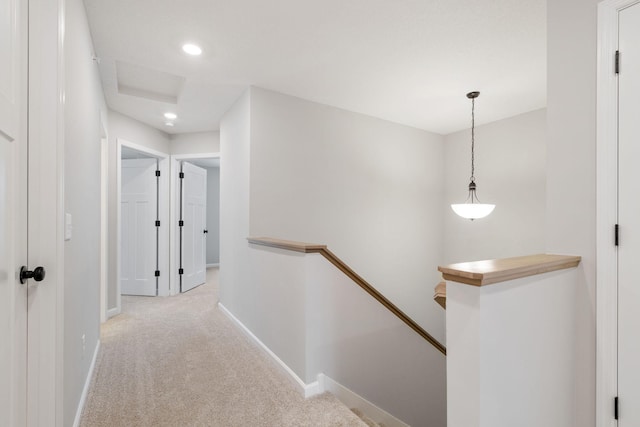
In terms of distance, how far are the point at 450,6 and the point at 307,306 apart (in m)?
2.14

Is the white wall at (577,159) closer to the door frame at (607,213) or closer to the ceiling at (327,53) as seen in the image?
the door frame at (607,213)

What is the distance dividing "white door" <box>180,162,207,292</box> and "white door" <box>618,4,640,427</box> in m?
4.71

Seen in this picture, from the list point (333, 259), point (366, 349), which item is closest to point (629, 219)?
point (333, 259)

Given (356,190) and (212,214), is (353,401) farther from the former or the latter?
(212,214)

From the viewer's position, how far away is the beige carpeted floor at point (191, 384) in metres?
1.82

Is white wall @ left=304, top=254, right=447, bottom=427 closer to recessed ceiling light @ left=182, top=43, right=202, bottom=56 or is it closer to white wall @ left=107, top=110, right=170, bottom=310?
recessed ceiling light @ left=182, top=43, right=202, bottom=56

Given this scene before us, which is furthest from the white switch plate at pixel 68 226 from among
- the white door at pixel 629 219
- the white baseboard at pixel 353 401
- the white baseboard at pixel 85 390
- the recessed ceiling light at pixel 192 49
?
the white door at pixel 629 219

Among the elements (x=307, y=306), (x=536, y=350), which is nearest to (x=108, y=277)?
(x=307, y=306)

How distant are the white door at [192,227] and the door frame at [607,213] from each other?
4.64 m

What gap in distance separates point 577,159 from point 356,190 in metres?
2.53

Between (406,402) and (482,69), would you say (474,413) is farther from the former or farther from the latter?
(482,69)

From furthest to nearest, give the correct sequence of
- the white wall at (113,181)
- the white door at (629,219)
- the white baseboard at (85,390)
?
the white wall at (113,181)
the white baseboard at (85,390)
the white door at (629,219)

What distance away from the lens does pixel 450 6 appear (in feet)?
6.45

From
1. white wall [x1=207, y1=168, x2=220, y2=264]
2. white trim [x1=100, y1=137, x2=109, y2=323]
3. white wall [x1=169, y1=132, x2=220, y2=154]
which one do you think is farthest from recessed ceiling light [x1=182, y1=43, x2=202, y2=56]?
white wall [x1=207, y1=168, x2=220, y2=264]
